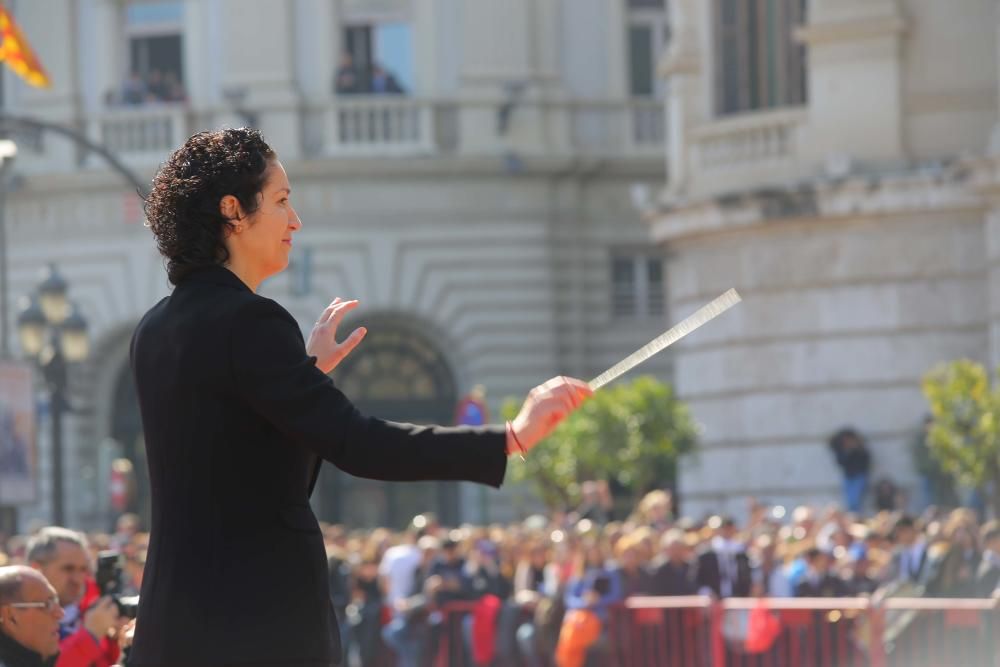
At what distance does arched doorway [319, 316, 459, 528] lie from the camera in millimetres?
38656

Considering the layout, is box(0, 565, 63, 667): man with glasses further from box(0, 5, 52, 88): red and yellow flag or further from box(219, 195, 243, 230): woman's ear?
box(0, 5, 52, 88): red and yellow flag

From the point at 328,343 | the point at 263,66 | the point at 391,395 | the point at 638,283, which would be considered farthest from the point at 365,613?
the point at 638,283

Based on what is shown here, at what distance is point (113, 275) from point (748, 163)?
16041 mm

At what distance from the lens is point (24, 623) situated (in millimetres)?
6820

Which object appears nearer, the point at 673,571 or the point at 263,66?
the point at 673,571

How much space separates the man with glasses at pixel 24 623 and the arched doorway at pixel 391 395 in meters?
31.4

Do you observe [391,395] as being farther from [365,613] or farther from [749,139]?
[365,613]

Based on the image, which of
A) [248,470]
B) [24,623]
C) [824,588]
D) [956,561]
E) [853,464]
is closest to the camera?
[248,470]

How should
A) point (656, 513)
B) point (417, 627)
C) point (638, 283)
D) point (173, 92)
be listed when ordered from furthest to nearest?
point (638, 283) → point (173, 92) → point (656, 513) → point (417, 627)

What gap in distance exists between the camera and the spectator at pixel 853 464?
81.4 ft

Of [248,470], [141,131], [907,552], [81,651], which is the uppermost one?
[141,131]

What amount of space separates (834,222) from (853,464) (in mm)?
2616

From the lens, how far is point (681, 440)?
27812mm


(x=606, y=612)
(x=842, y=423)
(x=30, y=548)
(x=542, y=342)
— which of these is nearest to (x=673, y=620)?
(x=606, y=612)
